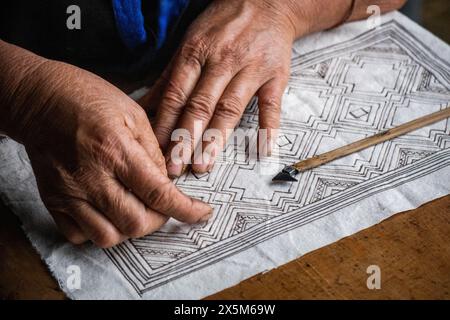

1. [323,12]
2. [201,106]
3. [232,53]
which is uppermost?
[323,12]

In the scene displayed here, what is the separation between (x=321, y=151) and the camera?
1.08m

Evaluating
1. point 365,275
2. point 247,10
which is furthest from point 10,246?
point 247,10

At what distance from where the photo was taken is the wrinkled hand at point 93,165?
0.86m

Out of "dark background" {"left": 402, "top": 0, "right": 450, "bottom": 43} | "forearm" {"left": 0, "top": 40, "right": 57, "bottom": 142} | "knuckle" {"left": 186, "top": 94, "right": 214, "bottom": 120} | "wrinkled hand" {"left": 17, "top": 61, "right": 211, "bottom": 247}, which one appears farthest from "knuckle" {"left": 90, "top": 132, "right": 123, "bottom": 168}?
"dark background" {"left": 402, "top": 0, "right": 450, "bottom": 43}

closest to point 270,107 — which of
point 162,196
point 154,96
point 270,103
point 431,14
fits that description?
point 270,103

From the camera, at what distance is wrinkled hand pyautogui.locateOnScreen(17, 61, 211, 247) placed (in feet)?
2.84

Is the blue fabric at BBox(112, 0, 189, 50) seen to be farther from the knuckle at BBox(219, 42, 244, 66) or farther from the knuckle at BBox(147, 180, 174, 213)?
the knuckle at BBox(147, 180, 174, 213)

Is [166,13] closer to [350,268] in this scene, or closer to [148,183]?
[148,183]

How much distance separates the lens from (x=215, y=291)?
2.82 ft

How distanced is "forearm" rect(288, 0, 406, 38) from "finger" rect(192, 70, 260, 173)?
0.24 metres

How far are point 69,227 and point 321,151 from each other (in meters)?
0.48

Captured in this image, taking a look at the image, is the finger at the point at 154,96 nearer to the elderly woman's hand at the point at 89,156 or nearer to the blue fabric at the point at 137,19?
the blue fabric at the point at 137,19

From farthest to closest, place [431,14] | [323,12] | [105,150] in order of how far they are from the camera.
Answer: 1. [431,14]
2. [323,12]
3. [105,150]

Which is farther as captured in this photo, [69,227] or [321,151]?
[321,151]
